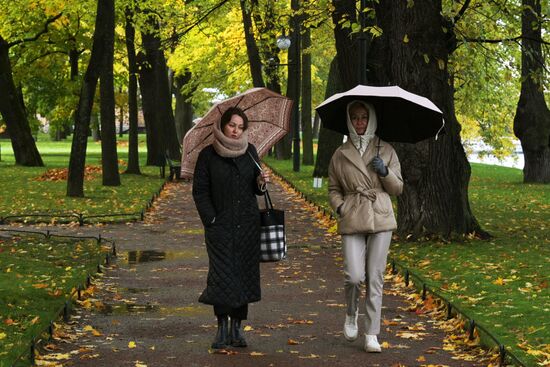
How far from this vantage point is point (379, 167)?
809 centimetres

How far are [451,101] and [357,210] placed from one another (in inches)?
328

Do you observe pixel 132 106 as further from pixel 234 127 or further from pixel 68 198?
pixel 234 127

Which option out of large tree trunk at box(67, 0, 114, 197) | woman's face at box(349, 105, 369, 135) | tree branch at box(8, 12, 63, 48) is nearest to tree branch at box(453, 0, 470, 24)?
woman's face at box(349, 105, 369, 135)

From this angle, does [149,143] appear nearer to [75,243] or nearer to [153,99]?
[153,99]

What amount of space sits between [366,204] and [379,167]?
31 centimetres

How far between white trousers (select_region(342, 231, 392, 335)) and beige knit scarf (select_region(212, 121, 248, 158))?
105cm

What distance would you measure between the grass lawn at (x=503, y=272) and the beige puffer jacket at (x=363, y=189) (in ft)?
4.56

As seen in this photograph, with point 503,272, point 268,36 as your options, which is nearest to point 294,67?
point 268,36

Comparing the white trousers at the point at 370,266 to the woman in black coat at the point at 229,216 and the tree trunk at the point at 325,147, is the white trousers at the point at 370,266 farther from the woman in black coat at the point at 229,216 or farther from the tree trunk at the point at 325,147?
the tree trunk at the point at 325,147

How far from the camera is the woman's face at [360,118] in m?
8.26

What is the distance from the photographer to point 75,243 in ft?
51.6

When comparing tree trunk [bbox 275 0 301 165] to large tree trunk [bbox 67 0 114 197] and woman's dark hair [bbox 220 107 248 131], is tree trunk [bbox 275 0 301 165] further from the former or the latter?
woman's dark hair [bbox 220 107 248 131]

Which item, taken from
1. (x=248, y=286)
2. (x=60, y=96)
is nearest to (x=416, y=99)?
(x=248, y=286)

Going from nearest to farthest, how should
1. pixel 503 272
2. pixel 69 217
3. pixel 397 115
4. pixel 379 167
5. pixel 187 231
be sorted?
1. pixel 379 167
2. pixel 397 115
3. pixel 503 272
4. pixel 187 231
5. pixel 69 217
